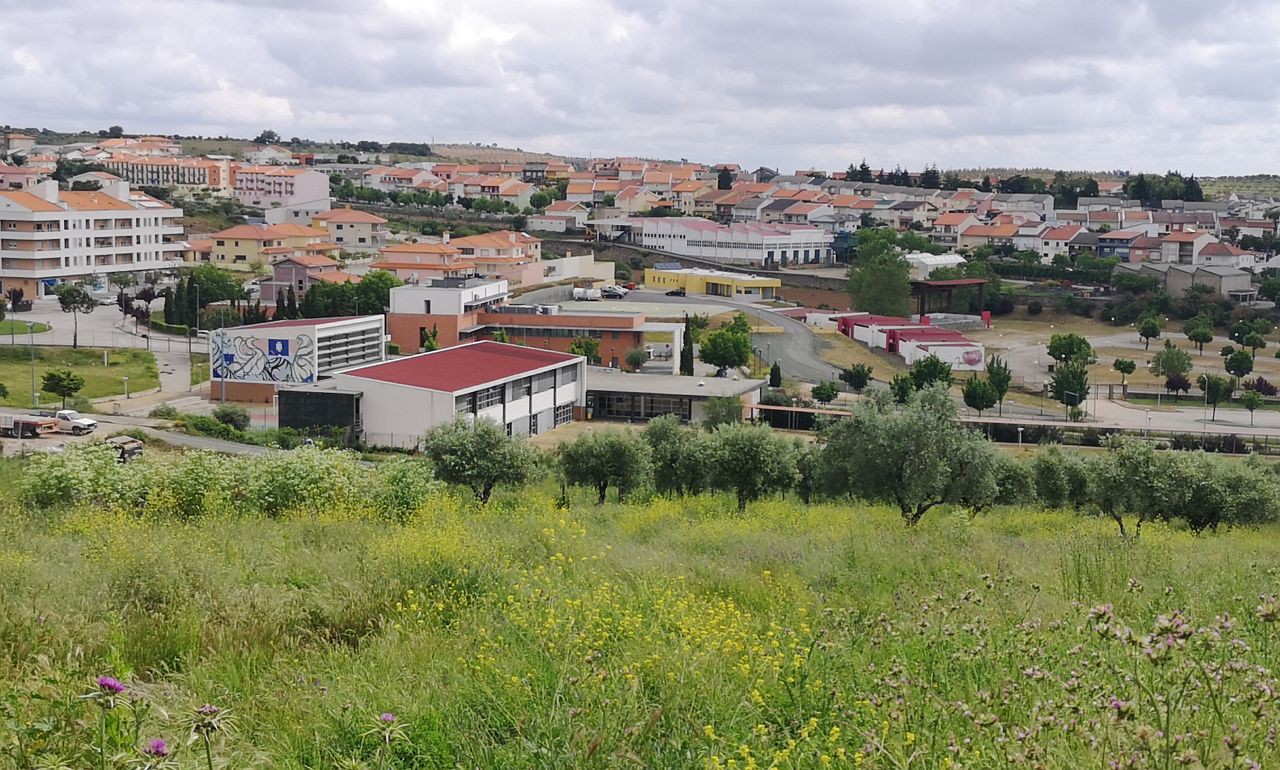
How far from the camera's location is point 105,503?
9000mm

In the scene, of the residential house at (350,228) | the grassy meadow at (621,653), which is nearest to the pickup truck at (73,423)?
the grassy meadow at (621,653)

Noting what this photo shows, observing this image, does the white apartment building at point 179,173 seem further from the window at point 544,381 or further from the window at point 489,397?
the window at point 489,397

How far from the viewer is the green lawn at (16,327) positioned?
29.4 m

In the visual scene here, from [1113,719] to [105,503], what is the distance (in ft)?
26.7

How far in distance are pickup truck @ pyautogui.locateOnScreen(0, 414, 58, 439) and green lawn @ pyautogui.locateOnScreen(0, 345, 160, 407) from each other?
293cm

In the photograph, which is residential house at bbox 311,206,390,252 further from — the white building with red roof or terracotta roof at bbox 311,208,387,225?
the white building with red roof

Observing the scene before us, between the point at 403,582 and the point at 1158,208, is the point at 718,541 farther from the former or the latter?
the point at 1158,208

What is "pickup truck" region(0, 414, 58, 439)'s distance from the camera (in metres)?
19.0

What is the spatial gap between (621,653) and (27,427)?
59.2 feet

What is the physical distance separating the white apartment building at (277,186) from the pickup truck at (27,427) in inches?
1338

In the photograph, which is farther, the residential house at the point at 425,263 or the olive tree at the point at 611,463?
the residential house at the point at 425,263

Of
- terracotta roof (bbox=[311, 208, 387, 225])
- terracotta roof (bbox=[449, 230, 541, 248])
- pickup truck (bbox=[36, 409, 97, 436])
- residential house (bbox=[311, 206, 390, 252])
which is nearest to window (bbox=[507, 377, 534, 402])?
pickup truck (bbox=[36, 409, 97, 436])

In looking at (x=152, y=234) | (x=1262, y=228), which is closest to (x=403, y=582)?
(x=152, y=234)

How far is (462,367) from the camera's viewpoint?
68.9 feet
